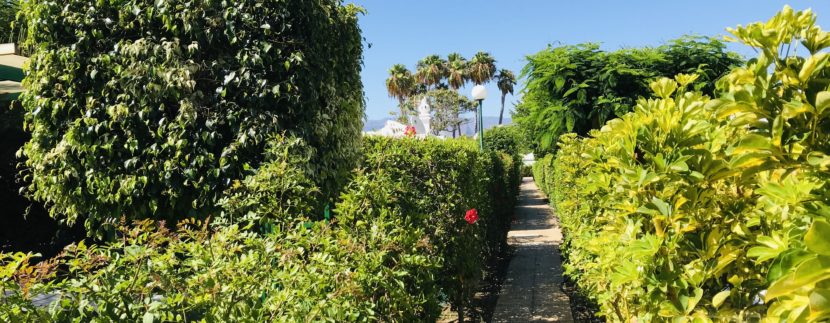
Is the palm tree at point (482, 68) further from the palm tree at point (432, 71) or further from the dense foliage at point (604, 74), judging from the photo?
the dense foliage at point (604, 74)

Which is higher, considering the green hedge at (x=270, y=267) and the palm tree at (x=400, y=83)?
the palm tree at (x=400, y=83)

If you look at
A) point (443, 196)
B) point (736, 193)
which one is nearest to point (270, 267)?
point (736, 193)

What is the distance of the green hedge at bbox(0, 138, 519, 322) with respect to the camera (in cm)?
142

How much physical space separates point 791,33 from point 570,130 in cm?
585

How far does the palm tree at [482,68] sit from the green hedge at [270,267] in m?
44.3

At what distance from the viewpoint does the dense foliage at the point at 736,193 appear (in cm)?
103

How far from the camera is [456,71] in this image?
157 feet

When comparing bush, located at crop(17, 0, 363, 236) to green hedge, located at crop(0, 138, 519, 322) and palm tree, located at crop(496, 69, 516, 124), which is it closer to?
green hedge, located at crop(0, 138, 519, 322)

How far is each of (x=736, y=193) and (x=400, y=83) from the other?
4700 centimetres

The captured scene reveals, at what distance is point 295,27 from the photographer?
412cm

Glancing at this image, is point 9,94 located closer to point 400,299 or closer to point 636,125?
point 400,299

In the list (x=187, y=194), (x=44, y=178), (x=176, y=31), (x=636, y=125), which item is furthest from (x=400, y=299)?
(x=44, y=178)

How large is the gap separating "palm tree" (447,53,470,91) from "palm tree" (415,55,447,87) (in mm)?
544

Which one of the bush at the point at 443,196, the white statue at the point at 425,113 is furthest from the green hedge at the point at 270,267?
the white statue at the point at 425,113
